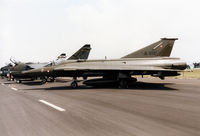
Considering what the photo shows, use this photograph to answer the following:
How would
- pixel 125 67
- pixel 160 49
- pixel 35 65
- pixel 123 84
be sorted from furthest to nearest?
1. pixel 35 65
2. pixel 160 49
3. pixel 125 67
4. pixel 123 84

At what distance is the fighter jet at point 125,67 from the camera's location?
15.4m

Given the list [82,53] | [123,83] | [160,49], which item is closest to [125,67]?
[123,83]

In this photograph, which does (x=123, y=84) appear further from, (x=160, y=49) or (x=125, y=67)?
(x=160, y=49)

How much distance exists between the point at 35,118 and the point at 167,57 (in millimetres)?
13804

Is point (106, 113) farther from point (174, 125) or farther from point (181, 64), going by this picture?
point (181, 64)

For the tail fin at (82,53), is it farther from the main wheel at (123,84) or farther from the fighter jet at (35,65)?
the main wheel at (123,84)

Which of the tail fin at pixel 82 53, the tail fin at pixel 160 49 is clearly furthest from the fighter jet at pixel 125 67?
the tail fin at pixel 82 53

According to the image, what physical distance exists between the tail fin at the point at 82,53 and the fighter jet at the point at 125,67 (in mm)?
10297

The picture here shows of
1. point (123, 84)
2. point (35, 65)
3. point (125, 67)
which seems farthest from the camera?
point (35, 65)

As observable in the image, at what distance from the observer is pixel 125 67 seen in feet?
51.0

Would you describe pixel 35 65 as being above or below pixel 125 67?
above

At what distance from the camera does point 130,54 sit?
718 inches

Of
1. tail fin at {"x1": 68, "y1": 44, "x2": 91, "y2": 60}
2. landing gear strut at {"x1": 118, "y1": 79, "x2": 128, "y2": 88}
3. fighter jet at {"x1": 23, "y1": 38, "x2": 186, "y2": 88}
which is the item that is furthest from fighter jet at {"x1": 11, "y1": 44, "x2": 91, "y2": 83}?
landing gear strut at {"x1": 118, "y1": 79, "x2": 128, "y2": 88}

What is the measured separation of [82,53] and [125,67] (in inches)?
522
